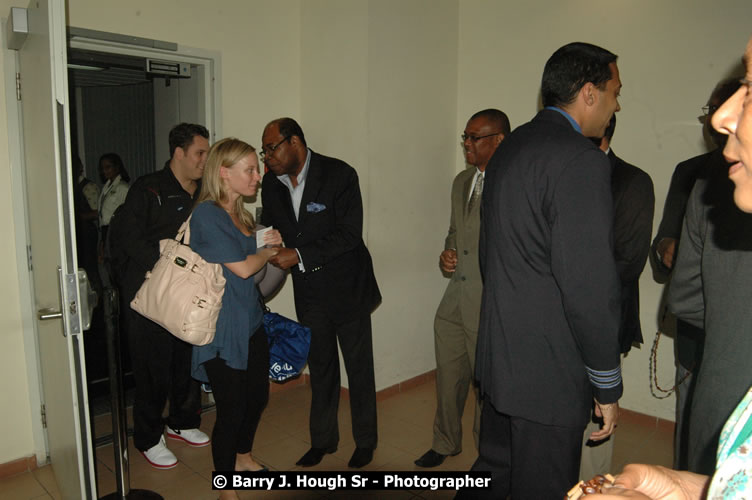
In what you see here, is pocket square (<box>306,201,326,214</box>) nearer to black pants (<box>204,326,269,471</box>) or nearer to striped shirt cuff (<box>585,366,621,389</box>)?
black pants (<box>204,326,269,471</box>)

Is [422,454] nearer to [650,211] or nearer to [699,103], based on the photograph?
[650,211]

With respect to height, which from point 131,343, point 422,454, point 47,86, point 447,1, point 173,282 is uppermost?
point 447,1

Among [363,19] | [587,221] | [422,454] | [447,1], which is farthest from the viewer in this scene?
[447,1]

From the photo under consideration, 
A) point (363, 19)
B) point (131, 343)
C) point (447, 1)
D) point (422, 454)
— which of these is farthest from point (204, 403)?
point (447, 1)

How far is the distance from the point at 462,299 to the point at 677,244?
3.65ft

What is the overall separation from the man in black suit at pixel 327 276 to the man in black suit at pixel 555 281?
46.7 inches

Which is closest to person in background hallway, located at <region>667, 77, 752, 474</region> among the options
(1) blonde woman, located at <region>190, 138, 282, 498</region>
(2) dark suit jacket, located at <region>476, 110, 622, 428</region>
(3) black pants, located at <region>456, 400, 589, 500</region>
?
(2) dark suit jacket, located at <region>476, 110, 622, 428</region>

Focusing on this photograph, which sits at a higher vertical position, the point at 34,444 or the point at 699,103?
the point at 699,103

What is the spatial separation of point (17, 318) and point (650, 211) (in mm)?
3146

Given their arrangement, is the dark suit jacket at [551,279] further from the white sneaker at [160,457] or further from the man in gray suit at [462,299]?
the white sneaker at [160,457]

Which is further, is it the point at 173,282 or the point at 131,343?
the point at 131,343

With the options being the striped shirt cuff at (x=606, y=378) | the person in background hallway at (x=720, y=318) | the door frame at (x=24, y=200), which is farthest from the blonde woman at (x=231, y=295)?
the person in background hallway at (x=720, y=318)

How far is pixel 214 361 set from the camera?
2.16m

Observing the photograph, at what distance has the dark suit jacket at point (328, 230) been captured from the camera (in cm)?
281
